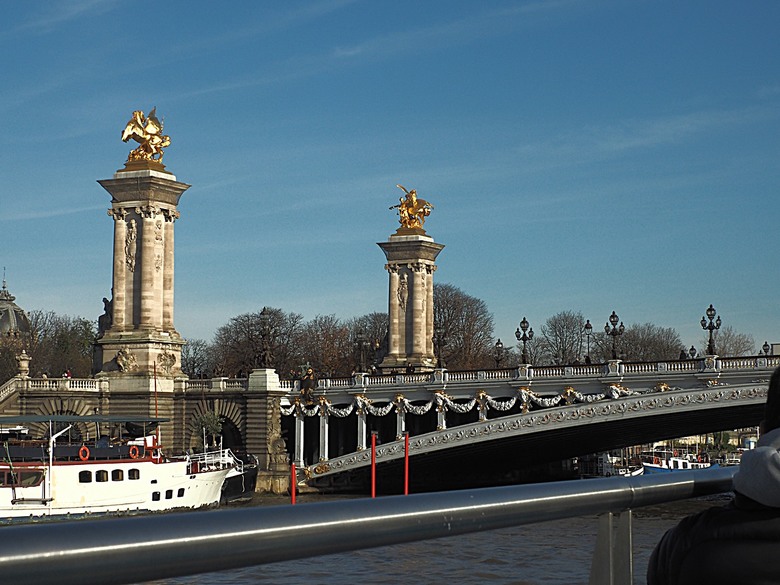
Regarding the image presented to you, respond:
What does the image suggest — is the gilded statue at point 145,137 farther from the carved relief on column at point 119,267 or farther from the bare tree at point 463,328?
the bare tree at point 463,328

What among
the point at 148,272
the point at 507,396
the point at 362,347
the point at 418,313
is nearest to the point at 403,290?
the point at 418,313

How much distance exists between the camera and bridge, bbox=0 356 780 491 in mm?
42969

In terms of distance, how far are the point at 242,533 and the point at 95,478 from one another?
128ft

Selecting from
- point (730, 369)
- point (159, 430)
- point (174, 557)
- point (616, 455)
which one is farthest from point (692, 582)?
point (616, 455)

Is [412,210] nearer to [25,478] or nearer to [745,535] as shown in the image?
[25,478]

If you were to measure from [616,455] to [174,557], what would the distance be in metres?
85.4

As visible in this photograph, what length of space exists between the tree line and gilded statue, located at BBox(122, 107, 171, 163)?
29.4 metres

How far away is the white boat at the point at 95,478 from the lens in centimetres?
3831

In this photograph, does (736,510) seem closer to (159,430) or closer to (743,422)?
(743,422)

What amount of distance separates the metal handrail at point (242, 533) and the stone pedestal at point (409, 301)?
6532cm

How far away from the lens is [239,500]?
47.2 metres

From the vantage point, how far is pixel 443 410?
49.8 m

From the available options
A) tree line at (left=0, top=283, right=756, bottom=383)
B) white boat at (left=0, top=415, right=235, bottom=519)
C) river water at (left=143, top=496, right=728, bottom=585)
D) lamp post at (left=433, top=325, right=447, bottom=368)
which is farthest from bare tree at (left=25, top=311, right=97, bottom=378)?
river water at (left=143, top=496, right=728, bottom=585)

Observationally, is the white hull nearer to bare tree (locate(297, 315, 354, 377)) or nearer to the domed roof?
bare tree (locate(297, 315, 354, 377))
